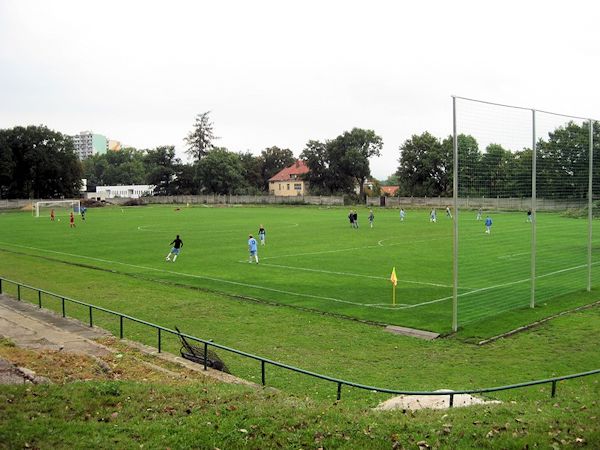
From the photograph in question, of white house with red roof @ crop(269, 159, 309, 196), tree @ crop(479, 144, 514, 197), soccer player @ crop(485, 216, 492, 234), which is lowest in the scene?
soccer player @ crop(485, 216, 492, 234)

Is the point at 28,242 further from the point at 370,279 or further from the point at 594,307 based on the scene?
the point at 594,307

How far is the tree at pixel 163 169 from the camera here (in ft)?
470

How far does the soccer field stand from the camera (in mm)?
24078

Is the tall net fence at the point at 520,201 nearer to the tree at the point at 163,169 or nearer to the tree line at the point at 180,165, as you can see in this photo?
the tree line at the point at 180,165

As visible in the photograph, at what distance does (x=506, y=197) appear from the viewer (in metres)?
24.0

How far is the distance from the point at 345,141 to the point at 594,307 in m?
110

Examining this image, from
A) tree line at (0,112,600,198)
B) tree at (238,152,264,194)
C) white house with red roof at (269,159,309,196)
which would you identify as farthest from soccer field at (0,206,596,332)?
tree at (238,152,264,194)

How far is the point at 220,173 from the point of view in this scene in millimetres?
134250

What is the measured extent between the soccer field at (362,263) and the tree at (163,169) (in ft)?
283

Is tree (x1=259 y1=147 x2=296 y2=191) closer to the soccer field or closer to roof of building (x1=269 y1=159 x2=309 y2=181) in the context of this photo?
roof of building (x1=269 y1=159 x2=309 y2=181)

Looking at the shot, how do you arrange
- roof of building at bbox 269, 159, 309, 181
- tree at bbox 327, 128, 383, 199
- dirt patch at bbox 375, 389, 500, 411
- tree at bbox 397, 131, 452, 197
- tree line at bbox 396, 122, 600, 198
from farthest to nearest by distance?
1. roof of building at bbox 269, 159, 309, 181
2. tree at bbox 327, 128, 383, 199
3. tree at bbox 397, 131, 452, 197
4. tree line at bbox 396, 122, 600, 198
5. dirt patch at bbox 375, 389, 500, 411

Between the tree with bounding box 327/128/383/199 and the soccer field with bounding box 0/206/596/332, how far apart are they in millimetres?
72678

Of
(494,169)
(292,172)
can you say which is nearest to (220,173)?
(292,172)

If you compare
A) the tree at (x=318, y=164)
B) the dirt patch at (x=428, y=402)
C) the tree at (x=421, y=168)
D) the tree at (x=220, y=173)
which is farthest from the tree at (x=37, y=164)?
the dirt patch at (x=428, y=402)
